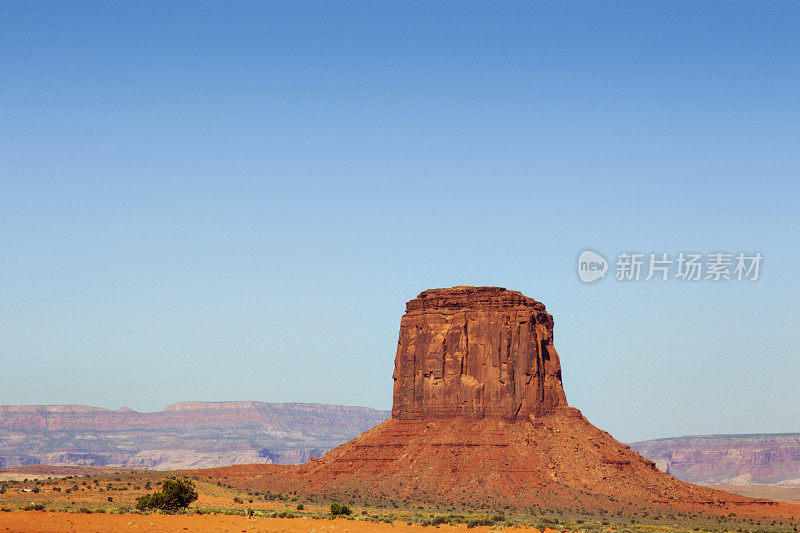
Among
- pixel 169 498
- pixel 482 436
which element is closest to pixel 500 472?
pixel 482 436

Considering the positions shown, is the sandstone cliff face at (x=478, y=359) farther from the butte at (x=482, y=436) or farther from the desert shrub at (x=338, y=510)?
the desert shrub at (x=338, y=510)

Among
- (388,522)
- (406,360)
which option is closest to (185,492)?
(388,522)

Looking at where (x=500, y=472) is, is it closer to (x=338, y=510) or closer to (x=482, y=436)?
(x=482, y=436)

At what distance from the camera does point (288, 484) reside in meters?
113

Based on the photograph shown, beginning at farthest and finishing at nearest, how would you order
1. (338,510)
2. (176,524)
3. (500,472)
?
(500,472)
(338,510)
(176,524)

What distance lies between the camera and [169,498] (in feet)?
206

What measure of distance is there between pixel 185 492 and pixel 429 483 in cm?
4449

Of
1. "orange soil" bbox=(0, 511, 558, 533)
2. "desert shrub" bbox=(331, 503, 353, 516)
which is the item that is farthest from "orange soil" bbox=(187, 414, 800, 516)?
"orange soil" bbox=(0, 511, 558, 533)

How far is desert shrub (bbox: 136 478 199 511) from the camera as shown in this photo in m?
62.0

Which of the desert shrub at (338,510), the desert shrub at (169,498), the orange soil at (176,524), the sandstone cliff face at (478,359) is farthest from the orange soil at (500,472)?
the orange soil at (176,524)

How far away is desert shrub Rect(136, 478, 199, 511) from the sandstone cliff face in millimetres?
54858

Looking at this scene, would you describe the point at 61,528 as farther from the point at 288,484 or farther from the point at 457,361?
the point at 457,361

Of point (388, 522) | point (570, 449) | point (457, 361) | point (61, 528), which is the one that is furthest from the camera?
point (457, 361)

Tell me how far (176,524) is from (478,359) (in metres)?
68.2
